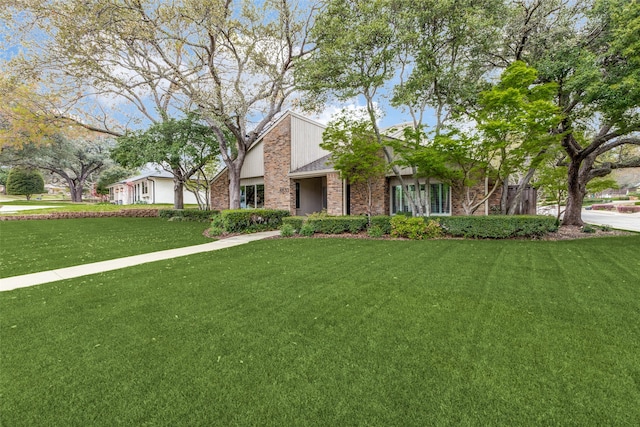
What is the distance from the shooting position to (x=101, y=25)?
11.3 m

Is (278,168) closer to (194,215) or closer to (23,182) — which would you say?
(194,215)

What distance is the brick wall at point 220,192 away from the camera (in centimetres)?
1930

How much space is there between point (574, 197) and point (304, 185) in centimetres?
1280

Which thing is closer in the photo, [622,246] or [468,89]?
[622,246]

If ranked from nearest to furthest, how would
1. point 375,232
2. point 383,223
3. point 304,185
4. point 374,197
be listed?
1. point 375,232
2. point 383,223
3. point 374,197
4. point 304,185

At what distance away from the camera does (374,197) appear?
13.8 meters

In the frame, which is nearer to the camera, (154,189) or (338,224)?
(338,224)

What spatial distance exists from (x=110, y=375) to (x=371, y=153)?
1114 cm

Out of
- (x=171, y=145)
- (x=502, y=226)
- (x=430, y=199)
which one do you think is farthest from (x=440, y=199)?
(x=171, y=145)

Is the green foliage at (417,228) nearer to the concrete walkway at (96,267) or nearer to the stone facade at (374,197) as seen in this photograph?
the stone facade at (374,197)

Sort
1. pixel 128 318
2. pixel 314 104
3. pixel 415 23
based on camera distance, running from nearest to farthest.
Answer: pixel 128 318
pixel 415 23
pixel 314 104

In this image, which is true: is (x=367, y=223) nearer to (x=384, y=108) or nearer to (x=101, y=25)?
(x=384, y=108)

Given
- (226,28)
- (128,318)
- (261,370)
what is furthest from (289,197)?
(261,370)

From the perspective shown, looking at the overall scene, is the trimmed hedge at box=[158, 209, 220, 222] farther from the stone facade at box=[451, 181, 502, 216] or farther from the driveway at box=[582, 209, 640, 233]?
the driveway at box=[582, 209, 640, 233]
